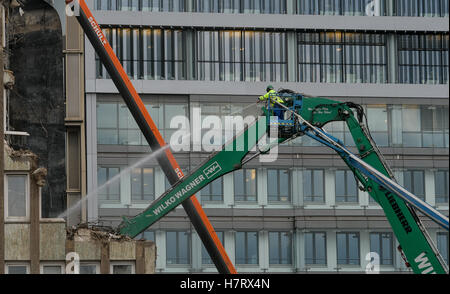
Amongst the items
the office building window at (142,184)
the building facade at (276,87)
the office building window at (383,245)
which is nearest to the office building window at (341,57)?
the building facade at (276,87)

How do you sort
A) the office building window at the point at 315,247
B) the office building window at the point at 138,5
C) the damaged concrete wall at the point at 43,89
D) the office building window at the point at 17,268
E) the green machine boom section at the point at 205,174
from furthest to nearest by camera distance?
1. the office building window at the point at 138,5
2. the office building window at the point at 315,247
3. the damaged concrete wall at the point at 43,89
4. the green machine boom section at the point at 205,174
5. the office building window at the point at 17,268

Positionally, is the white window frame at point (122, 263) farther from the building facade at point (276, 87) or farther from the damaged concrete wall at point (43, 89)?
the damaged concrete wall at point (43, 89)

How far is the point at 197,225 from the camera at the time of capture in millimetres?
48375

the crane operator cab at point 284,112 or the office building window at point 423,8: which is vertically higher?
the office building window at point 423,8

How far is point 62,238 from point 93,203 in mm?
28902

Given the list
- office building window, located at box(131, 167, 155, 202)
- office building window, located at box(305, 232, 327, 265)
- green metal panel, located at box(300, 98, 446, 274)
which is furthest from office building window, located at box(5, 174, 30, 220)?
office building window, located at box(305, 232, 327, 265)

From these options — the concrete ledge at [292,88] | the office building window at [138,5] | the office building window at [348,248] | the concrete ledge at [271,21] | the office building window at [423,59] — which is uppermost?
the office building window at [138,5]

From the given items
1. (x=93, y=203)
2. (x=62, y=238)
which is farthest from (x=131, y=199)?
(x=62, y=238)

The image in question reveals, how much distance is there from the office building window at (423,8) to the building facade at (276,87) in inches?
3.2

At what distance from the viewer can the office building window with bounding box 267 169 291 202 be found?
2672 inches

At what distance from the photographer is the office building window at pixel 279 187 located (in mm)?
67875

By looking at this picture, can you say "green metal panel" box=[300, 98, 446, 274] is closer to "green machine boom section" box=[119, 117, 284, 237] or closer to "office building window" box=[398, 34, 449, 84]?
"green machine boom section" box=[119, 117, 284, 237]

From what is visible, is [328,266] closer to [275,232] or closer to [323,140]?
[275,232]

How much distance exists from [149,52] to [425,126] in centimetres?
1715
